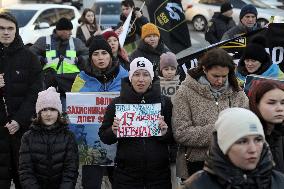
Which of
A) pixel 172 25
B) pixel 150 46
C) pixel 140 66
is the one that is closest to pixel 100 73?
pixel 140 66

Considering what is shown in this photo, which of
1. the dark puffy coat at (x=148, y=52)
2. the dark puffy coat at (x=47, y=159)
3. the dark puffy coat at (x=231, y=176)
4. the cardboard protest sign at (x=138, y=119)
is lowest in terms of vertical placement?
the dark puffy coat at (x=47, y=159)

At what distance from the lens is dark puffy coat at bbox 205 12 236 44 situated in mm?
10990

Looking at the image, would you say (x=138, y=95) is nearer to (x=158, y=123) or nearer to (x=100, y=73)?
(x=158, y=123)

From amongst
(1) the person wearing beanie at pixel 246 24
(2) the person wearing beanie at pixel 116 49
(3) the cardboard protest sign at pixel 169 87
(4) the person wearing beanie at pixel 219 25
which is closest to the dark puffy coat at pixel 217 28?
(4) the person wearing beanie at pixel 219 25

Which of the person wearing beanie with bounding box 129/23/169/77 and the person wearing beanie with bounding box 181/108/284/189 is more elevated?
the person wearing beanie with bounding box 129/23/169/77

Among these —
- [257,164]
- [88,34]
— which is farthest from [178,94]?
[88,34]

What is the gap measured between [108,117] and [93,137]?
2.43ft

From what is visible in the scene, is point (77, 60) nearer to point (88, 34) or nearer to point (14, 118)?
point (14, 118)

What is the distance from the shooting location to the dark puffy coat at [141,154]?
190 inches

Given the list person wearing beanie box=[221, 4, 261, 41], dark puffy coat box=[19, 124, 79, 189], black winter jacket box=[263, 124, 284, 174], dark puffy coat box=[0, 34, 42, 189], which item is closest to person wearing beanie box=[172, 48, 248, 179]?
black winter jacket box=[263, 124, 284, 174]

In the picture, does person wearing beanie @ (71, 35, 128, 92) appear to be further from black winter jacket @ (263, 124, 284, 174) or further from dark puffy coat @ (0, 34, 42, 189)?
black winter jacket @ (263, 124, 284, 174)

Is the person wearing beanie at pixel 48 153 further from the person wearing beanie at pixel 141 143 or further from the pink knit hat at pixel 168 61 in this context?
the pink knit hat at pixel 168 61

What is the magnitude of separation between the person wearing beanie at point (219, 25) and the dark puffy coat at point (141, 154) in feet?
20.0

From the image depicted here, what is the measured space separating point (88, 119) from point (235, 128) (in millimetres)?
2907
